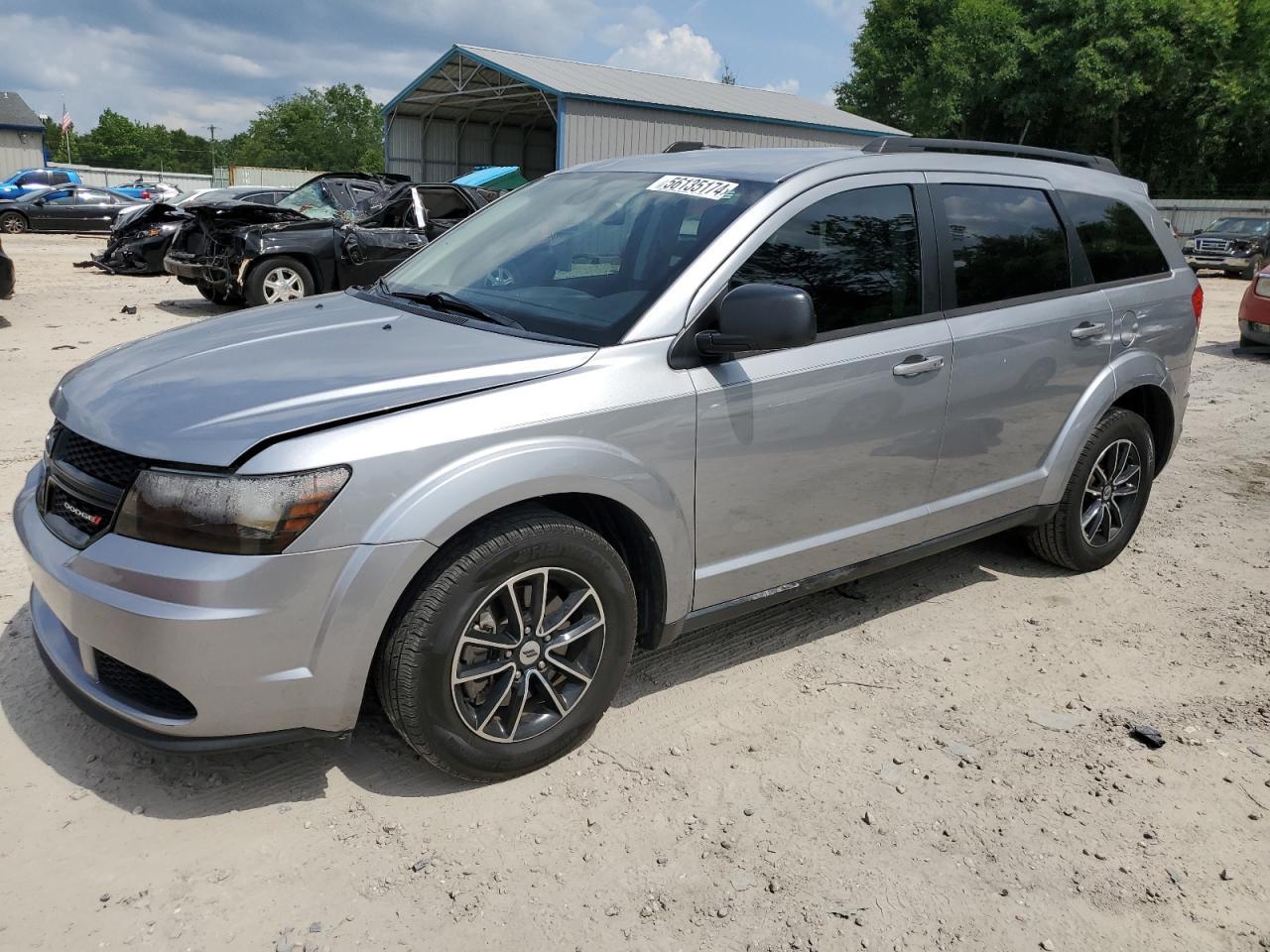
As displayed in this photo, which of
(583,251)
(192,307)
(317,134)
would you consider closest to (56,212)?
(192,307)

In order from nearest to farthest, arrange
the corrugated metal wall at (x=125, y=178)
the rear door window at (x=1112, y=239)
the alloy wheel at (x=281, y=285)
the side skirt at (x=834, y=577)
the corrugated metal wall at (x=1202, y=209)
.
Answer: the side skirt at (x=834, y=577) → the rear door window at (x=1112, y=239) → the alloy wheel at (x=281, y=285) → the corrugated metal wall at (x=1202, y=209) → the corrugated metal wall at (x=125, y=178)

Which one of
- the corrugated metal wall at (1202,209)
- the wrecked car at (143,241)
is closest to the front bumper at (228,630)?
the wrecked car at (143,241)

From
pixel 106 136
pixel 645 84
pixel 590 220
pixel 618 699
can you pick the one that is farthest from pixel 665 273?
pixel 106 136

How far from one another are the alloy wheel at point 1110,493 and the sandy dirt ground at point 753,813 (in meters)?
0.57

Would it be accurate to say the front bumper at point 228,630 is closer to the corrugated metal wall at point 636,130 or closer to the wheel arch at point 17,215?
the corrugated metal wall at point 636,130

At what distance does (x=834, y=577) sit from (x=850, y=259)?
116cm

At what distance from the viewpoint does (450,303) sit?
3.47 m

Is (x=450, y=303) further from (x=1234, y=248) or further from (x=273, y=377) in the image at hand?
(x=1234, y=248)

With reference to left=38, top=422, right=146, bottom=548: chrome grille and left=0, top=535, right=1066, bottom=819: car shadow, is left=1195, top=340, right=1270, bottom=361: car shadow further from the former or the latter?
left=38, top=422, right=146, bottom=548: chrome grille

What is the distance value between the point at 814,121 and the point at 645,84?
517cm

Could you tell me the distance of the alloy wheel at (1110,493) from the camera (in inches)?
183

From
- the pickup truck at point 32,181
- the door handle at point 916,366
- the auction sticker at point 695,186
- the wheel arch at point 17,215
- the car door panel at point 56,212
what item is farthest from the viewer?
the pickup truck at point 32,181

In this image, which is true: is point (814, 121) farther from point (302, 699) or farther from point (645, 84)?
point (302, 699)

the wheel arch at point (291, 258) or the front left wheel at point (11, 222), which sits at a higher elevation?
the front left wheel at point (11, 222)
